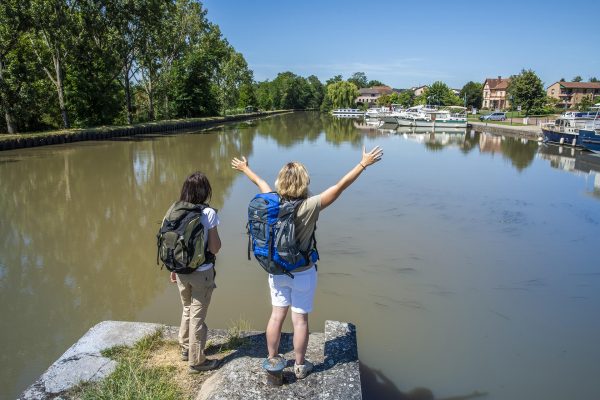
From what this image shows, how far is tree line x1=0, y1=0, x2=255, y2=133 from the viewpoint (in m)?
23.2

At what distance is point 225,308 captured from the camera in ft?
17.7

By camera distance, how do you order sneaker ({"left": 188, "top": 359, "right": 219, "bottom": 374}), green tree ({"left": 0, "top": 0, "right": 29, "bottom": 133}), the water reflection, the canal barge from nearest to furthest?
1. sneaker ({"left": 188, "top": 359, "right": 219, "bottom": 374})
2. the water reflection
3. green tree ({"left": 0, "top": 0, "right": 29, "bottom": 133})
4. the canal barge

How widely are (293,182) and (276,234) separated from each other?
1.17 feet

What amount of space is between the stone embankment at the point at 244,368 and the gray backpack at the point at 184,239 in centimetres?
84

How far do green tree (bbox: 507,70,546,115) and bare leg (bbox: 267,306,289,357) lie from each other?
2211 inches

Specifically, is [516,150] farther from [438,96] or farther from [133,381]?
[438,96]

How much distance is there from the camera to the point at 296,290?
2.96 meters

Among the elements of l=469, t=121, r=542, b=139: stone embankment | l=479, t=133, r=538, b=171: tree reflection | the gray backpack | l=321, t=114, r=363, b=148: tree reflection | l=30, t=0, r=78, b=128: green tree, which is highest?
l=30, t=0, r=78, b=128: green tree

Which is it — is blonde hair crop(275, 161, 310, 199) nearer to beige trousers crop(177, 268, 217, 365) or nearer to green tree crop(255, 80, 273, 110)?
beige trousers crop(177, 268, 217, 365)

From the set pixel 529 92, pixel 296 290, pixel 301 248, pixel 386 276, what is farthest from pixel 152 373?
pixel 529 92

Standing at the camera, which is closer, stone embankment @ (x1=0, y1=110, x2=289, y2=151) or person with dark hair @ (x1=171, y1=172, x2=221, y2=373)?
person with dark hair @ (x1=171, y1=172, x2=221, y2=373)

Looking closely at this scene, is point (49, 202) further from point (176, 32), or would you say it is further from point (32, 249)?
point (176, 32)

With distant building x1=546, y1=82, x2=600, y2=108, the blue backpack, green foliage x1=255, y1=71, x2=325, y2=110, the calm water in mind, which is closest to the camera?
the blue backpack

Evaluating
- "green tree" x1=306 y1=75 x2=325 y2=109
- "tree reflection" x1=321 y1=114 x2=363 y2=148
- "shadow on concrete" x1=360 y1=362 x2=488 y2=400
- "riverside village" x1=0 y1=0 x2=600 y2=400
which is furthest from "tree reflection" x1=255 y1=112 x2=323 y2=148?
"green tree" x1=306 y1=75 x2=325 y2=109
